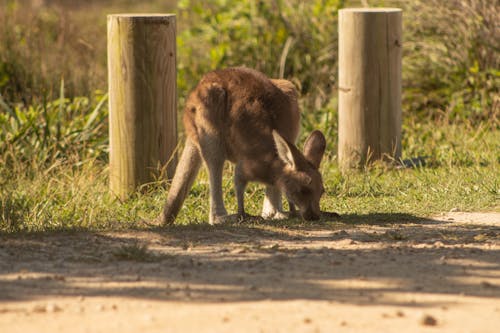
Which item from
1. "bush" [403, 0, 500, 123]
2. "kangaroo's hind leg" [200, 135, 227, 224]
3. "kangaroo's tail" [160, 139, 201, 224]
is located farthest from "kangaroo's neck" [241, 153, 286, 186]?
"bush" [403, 0, 500, 123]

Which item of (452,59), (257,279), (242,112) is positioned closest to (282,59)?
(452,59)

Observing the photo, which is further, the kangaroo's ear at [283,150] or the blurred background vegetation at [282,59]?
the blurred background vegetation at [282,59]

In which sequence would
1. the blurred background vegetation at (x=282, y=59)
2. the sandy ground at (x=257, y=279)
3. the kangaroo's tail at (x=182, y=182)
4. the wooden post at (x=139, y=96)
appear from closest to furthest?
the sandy ground at (x=257, y=279)
the kangaroo's tail at (x=182, y=182)
the wooden post at (x=139, y=96)
the blurred background vegetation at (x=282, y=59)

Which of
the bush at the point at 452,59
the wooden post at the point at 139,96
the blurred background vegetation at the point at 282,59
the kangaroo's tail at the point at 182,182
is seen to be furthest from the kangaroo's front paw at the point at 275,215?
the bush at the point at 452,59

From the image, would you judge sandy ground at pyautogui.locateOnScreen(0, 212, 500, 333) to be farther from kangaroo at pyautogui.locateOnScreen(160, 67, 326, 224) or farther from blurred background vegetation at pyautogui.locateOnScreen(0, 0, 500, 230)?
blurred background vegetation at pyautogui.locateOnScreen(0, 0, 500, 230)

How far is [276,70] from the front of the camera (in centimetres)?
1088

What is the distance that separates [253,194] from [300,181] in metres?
1.22

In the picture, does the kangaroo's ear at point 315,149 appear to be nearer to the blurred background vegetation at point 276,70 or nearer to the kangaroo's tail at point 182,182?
the kangaroo's tail at point 182,182

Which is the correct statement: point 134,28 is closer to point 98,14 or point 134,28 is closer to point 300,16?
point 300,16

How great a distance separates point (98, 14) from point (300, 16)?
24.8 feet

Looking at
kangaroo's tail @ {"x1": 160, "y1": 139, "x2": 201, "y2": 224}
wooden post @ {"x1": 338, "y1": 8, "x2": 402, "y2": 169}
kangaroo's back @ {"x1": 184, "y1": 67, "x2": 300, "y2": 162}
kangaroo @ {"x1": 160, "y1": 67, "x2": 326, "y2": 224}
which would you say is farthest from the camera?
wooden post @ {"x1": 338, "y1": 8, "x2": 402, "y2": 169}

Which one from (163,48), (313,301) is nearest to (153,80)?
(163,48)

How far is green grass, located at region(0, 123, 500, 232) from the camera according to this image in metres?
6.38

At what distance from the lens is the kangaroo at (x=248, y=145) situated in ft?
20.4
